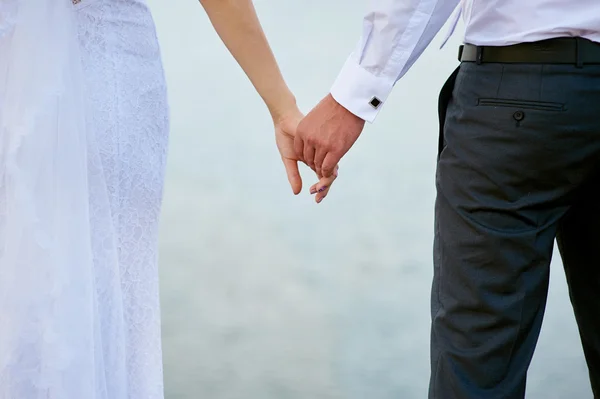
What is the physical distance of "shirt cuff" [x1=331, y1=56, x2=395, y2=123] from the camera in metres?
1.39

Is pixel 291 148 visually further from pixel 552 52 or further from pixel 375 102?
pixel 552 52

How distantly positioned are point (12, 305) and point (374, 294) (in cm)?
192

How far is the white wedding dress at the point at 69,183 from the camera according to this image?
3.84 ft

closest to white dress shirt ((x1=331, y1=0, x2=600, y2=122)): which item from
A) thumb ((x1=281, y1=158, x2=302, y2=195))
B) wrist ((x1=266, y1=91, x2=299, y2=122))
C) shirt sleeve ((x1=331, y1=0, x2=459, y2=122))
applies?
shirt sleeve ((x1=331, y1=0, x2=459, y2=122))

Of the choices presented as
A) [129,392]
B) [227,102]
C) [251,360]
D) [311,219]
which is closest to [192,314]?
[251,360]

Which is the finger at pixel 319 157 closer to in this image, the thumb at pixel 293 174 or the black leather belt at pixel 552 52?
the thumb at pixel 293 174

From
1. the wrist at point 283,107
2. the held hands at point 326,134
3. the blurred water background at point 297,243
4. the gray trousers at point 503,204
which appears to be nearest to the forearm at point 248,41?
the wrist at point 283,107

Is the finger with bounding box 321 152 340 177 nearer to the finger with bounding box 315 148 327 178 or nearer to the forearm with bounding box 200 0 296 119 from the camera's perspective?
the finger with bounding box 315 148 327 178

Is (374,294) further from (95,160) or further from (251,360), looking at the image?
(95,160)

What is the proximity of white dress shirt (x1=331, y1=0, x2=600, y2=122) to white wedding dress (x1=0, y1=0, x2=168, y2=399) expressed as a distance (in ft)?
1.00

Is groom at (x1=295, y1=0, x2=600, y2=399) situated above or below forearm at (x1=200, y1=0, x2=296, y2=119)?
below

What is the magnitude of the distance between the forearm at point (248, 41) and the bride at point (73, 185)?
0.55 feet

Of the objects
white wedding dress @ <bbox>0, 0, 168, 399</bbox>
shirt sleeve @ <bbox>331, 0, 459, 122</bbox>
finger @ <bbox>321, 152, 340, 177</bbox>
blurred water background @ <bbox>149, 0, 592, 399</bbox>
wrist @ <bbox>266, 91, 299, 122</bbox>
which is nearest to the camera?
white wedding dress @ <bbox>0, 0, 168, 399</bbox>

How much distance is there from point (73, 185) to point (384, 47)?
471 mm
